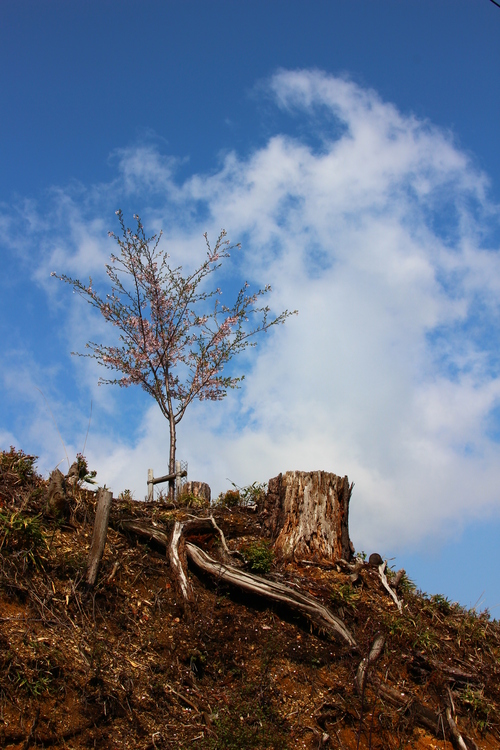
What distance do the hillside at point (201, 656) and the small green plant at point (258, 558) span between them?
29 mm

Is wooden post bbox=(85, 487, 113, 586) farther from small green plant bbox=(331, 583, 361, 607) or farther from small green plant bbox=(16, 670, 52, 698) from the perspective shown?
small green plant bbox=(331, 583, 361, 607)

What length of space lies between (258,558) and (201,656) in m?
1.87

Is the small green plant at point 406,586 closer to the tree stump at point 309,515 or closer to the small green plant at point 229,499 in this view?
the tree stump at point 309,515

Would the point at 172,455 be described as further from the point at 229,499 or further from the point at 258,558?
the point at 258,558

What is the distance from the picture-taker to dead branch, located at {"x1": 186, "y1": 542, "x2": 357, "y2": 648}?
743 cm

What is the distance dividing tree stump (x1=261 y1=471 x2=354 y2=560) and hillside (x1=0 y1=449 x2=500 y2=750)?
36cm

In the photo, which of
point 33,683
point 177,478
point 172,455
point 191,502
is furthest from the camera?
point 172,455

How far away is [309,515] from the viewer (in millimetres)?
9242

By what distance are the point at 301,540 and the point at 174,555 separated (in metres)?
2.23

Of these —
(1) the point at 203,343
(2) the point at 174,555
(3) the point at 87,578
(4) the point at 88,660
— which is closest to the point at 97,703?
(4) the point at 88,660

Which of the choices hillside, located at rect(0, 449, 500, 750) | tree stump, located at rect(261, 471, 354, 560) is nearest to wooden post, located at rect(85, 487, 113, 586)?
hillside, located at rect(0, 449, 500, 750)

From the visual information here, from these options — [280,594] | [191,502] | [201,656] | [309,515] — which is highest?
[191,502]

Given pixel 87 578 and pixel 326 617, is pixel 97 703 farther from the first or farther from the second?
pixel 326 617

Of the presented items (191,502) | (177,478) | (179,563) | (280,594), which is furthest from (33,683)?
(177,478)
